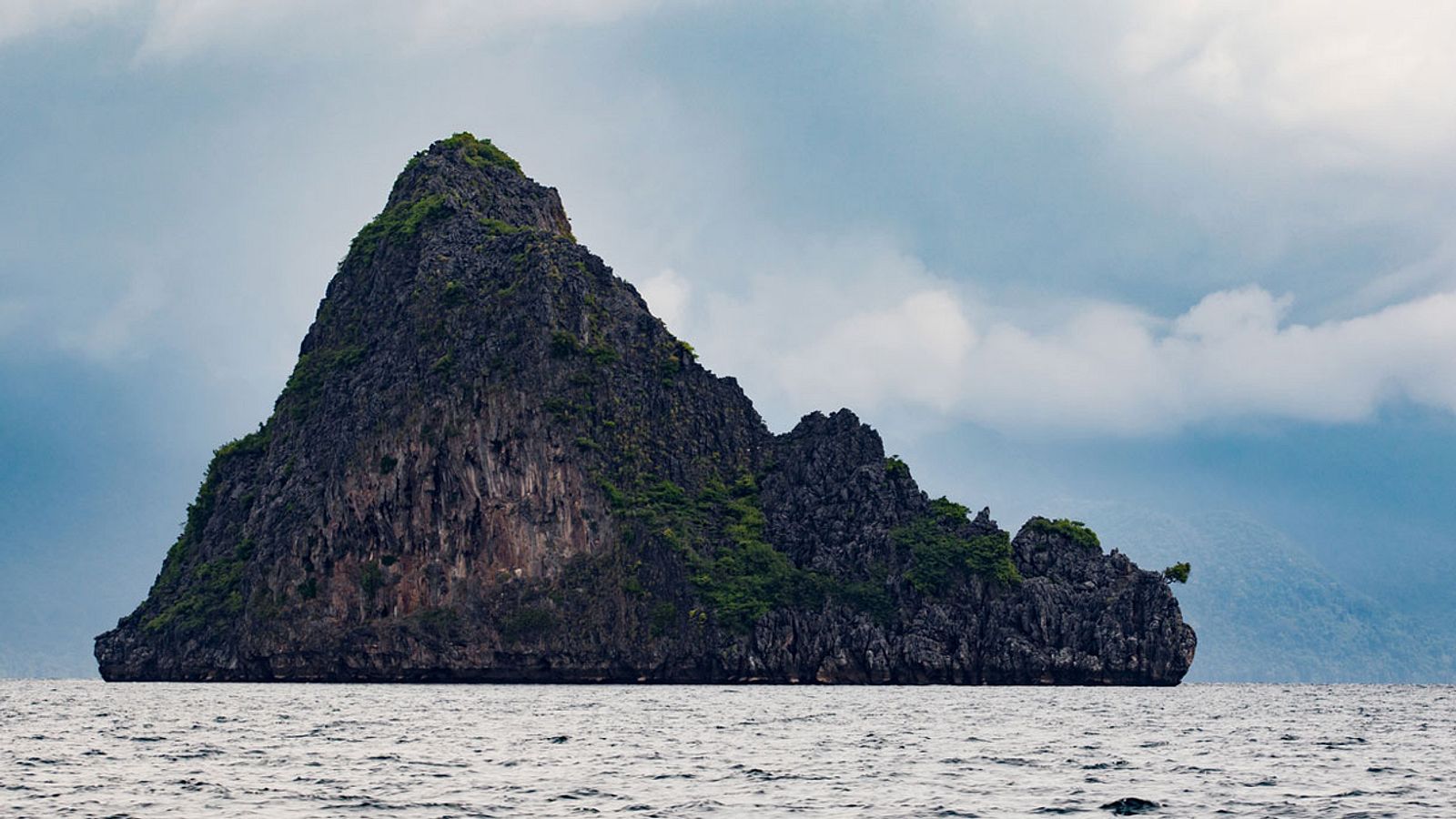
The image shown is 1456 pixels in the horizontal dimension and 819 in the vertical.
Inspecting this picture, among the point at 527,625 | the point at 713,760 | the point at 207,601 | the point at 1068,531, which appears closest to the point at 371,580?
the point at 527,625

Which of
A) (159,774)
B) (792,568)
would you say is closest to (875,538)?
(792,568)

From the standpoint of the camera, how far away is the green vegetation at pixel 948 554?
17838cm

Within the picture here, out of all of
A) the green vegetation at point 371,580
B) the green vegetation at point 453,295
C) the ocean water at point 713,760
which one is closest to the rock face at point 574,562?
the green vegetation at point 371,580

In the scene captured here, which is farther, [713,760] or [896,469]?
[896,469]

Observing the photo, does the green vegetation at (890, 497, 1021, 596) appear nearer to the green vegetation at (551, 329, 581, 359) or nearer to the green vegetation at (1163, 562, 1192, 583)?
the green vegetation at (1163, 562, 1192, 583)

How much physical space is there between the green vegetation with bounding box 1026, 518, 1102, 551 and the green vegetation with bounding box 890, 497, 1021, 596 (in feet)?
13.0

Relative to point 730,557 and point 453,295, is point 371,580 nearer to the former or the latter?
point 453,295

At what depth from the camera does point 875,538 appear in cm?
18712

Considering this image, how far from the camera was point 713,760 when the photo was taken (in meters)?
60.2

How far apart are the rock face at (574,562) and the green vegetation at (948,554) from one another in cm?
30

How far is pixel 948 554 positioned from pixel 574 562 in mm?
41814

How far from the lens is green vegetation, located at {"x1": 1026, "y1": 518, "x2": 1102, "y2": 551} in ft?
604

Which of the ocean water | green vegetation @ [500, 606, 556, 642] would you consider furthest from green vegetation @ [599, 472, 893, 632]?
the ocean water

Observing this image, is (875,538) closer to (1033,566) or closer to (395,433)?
(1033,566)
